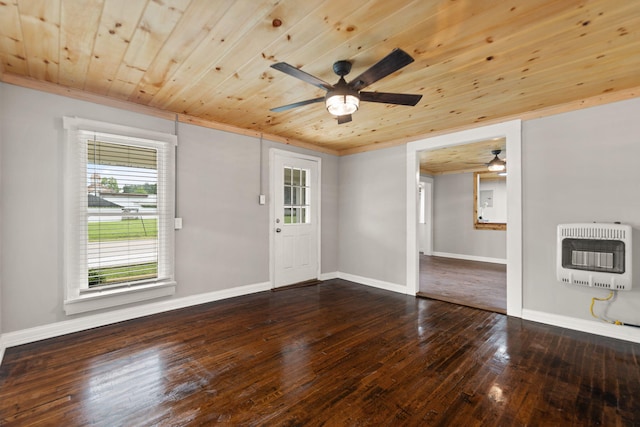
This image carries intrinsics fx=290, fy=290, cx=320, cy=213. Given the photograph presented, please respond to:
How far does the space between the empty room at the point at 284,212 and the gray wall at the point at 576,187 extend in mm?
20

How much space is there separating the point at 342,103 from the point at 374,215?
2888mm

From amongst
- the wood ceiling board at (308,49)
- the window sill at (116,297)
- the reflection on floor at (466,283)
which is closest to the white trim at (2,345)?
the window sill at (116,297)

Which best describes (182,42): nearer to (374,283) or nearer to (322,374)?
(322,374)

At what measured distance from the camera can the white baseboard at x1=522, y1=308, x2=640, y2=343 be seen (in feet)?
9.07

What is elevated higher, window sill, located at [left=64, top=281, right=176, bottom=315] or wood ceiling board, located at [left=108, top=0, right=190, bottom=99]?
wood ceiling board, located at [left=108, top=0, right=190, bottom=99]

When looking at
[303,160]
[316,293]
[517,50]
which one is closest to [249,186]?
[303,160]

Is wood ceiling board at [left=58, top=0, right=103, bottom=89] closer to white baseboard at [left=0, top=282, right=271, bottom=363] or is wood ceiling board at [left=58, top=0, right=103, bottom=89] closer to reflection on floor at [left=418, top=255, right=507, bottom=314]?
white baseboard at [left=0, top=282, right=271, bottom=363]

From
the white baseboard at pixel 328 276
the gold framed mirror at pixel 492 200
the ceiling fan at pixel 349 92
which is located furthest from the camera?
the gold framed mirror at pixel 492 200

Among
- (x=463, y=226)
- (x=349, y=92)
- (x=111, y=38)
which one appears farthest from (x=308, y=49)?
(x=463, y=226)

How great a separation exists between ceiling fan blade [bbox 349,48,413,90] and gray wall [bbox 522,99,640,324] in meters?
2.36

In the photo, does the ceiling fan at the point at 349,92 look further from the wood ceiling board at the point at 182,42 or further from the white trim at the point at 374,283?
the white trim at the point at 374,283

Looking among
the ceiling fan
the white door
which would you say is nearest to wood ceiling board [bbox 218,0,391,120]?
the ceiling fan

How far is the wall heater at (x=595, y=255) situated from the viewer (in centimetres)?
270

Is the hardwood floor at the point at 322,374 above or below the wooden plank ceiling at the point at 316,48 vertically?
below
